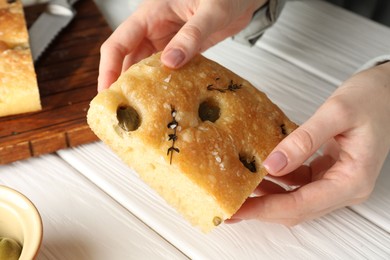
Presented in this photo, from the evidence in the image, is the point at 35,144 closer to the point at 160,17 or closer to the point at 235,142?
the point at 160,17

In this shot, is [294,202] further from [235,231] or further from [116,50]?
[116,50]

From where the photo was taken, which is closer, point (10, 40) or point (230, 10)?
point (230, 10)

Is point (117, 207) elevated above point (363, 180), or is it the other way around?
point (363, 180)

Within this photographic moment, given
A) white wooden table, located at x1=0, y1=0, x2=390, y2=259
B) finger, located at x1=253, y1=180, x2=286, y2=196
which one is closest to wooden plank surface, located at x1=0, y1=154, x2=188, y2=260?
white wooden table, located at x1=0, y1=0, x2=390, y2=259

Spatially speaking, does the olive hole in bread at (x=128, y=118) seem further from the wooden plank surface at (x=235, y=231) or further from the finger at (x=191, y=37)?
the wooden plank surface at (x=235, y=231)

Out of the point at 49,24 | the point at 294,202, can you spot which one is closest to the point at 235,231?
the point at 294,202

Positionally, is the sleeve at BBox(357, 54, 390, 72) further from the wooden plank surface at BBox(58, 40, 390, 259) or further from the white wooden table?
the wooden plank surface at BBox(58, 40, 390, 259)

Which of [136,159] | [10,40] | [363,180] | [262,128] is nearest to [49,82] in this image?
[10,40]
